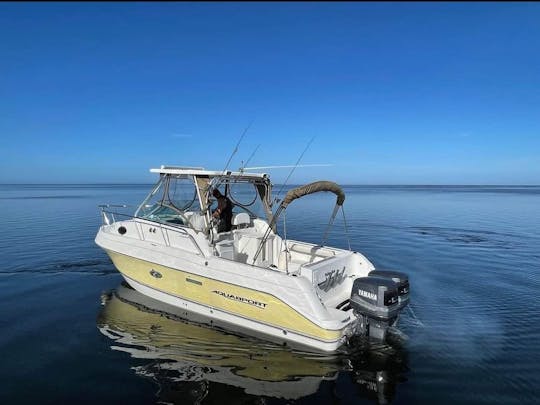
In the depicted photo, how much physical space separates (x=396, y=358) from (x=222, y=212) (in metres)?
4.44

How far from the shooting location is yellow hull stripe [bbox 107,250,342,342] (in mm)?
5777

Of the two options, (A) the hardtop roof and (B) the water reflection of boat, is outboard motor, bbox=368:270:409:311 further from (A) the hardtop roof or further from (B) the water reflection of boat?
(A) the hardtop roof

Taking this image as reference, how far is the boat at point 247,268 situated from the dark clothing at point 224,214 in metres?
0.04

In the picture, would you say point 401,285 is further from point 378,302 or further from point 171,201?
point 171,201

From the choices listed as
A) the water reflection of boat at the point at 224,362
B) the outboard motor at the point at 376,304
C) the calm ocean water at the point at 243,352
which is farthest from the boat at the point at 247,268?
the calm ocean water at the point at 243,352

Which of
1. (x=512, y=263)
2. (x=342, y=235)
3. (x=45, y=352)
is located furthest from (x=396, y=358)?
(x=342, y=235)

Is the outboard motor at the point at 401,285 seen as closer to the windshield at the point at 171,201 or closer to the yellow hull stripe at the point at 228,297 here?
the yellow hull stripe at the point at 228,297

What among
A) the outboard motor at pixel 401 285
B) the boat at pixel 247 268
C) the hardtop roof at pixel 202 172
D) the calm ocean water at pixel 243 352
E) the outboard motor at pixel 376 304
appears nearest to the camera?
the calm ocean water at pixel 243 352

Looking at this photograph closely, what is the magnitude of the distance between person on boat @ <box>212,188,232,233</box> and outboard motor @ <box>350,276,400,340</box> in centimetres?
330

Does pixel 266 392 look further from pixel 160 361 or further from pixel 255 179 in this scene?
pixel 255 179

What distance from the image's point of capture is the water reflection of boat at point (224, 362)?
200 inches

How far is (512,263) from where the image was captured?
38.7ft

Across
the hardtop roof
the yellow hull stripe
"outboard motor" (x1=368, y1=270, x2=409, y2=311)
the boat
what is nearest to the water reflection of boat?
the boat

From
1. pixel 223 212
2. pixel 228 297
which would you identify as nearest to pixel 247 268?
pixel 228 297
